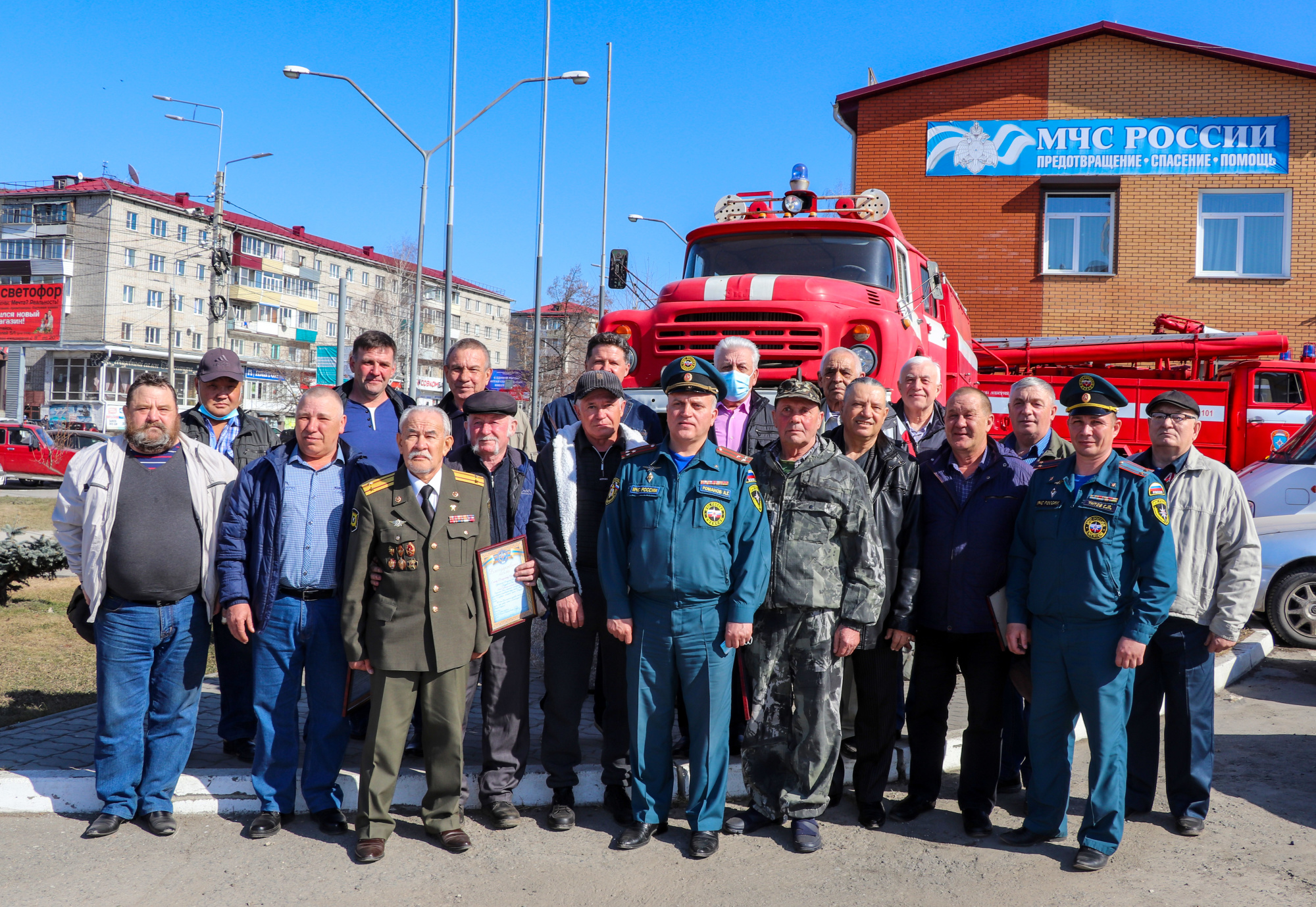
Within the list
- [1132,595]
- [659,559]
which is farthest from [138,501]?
[1132,595]

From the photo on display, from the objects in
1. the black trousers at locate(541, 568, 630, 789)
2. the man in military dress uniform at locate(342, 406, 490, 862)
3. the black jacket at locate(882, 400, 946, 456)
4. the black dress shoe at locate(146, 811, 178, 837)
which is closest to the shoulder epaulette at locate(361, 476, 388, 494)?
the man in military dress uniform at locate(342, 406, 490, 862)

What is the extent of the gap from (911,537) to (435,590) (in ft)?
7.34

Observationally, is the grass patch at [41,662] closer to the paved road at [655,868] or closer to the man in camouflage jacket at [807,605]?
the paved road at [655,868]

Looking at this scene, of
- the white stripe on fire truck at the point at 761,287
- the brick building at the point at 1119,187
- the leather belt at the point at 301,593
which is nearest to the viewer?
the leather belt at the point at 301,593

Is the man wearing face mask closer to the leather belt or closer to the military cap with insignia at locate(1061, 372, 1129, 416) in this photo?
the military cap with insignia at locate(1061, 372, 1129, 416)

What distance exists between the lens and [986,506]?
4629mm

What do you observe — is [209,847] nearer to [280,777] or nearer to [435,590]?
[280,777]

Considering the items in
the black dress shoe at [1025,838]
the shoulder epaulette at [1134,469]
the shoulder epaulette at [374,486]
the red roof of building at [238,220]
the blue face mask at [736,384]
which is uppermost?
the red roof of building at [238,220]

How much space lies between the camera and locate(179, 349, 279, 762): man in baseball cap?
543 centimetres

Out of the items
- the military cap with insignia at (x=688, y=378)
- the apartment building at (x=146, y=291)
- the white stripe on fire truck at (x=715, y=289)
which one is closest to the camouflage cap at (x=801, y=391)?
the military cap with insignia at (x=688, y=378)

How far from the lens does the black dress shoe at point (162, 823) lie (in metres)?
4.43

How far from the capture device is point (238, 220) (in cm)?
7138

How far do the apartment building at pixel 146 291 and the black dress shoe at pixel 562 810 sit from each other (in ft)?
162

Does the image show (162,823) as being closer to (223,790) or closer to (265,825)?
(223,790)
